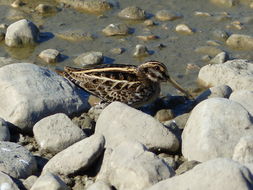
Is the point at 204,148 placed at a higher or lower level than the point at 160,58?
higher

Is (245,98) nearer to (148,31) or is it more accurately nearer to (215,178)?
(215,178)

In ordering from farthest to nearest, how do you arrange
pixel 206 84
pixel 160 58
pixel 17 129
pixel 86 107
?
pixel 160 58
pixel 206 84
pixel 86 107
pixel 17 129

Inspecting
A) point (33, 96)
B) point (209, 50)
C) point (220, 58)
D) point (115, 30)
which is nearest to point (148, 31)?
point (115, 30)

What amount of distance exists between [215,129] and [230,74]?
2.64 m

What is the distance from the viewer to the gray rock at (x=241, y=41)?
12.7 meters

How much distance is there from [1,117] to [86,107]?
126 centimetres

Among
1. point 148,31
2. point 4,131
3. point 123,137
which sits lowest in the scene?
point 148,31

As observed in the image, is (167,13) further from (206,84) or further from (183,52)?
(206,84)

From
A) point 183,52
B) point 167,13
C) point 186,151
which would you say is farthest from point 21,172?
point 167,13

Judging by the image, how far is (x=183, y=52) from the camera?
12.7m

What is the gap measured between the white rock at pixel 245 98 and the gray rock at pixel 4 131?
291cm

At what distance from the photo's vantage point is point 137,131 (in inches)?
345

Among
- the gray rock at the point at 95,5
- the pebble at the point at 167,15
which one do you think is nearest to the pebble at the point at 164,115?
the pebble at the point at 167,15

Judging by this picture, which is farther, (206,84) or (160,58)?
(160,58)
